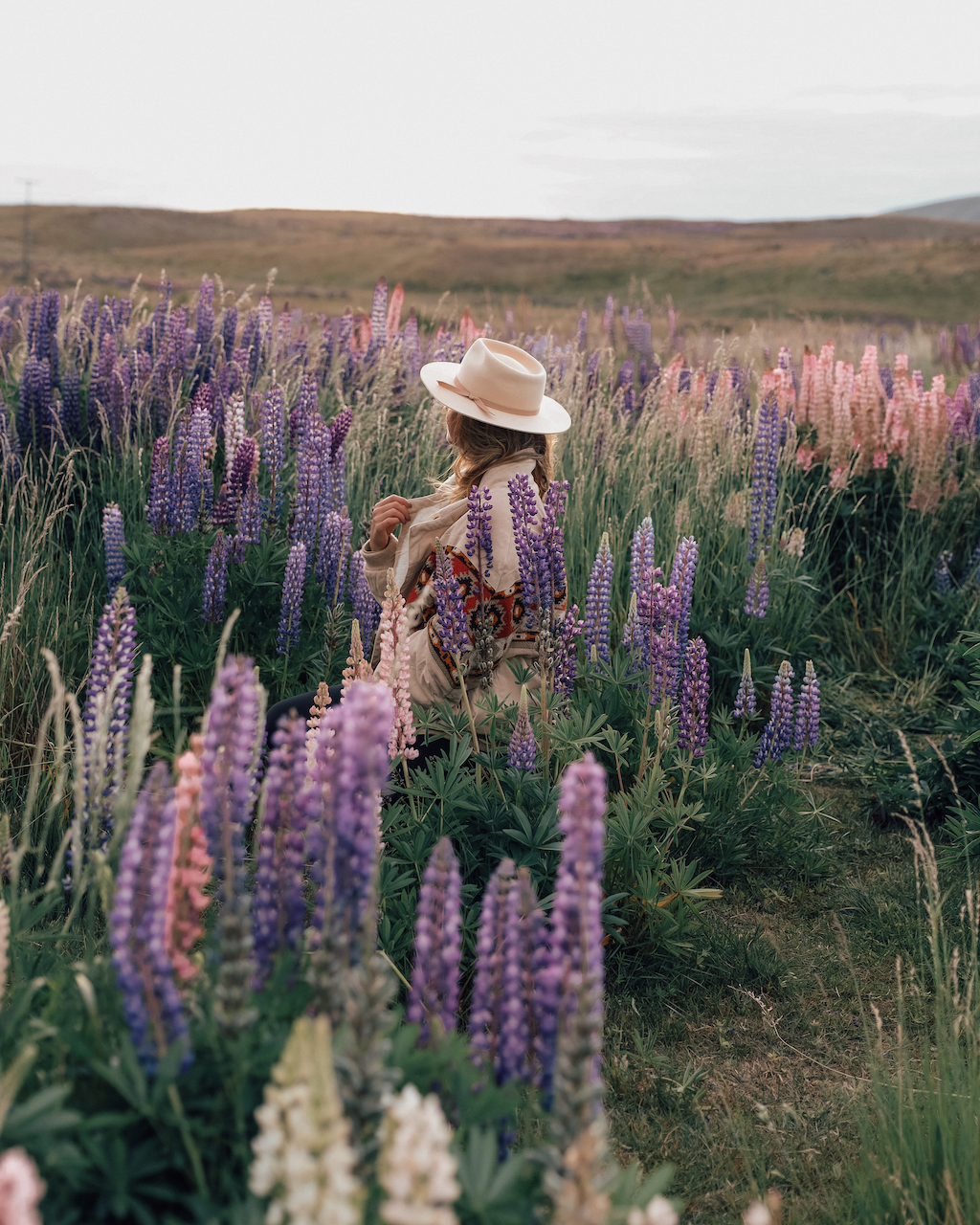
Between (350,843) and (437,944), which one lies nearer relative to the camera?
(350,843)

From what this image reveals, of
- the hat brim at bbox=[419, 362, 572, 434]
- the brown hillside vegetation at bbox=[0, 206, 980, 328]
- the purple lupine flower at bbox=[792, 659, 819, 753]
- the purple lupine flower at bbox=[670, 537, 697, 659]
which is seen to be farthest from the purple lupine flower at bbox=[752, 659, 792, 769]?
the brown hillside vegetation at bbox=[0, 206, 980, 328]

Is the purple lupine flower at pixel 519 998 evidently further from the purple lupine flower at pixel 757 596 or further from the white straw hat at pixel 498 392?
the purple lupine flower at pixel 757 596

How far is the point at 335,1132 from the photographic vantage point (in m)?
1.11

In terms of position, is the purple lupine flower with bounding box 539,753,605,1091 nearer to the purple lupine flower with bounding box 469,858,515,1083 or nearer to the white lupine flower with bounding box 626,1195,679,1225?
the purple lupine flower with bounding box 469,858,515,1083

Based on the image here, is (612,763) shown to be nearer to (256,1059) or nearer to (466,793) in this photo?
(466,793)

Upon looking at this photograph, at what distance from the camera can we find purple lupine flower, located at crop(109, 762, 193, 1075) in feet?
4.86

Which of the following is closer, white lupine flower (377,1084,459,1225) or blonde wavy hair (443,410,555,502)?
white lupine flower (377,1084,459,1225)

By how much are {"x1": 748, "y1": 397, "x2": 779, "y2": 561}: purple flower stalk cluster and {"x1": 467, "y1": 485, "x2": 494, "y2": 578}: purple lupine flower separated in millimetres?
2786

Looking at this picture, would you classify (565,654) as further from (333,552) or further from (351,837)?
(351,837)

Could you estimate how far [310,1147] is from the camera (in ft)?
3.75

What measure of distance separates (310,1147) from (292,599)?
11.1 ft

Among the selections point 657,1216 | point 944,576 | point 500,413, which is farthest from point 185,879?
point 944,576

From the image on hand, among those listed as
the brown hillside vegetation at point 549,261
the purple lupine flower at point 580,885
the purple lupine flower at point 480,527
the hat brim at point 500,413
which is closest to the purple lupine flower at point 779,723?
the hat brim at point 500,413

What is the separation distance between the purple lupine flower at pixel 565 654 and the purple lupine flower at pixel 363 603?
3.50 feet
